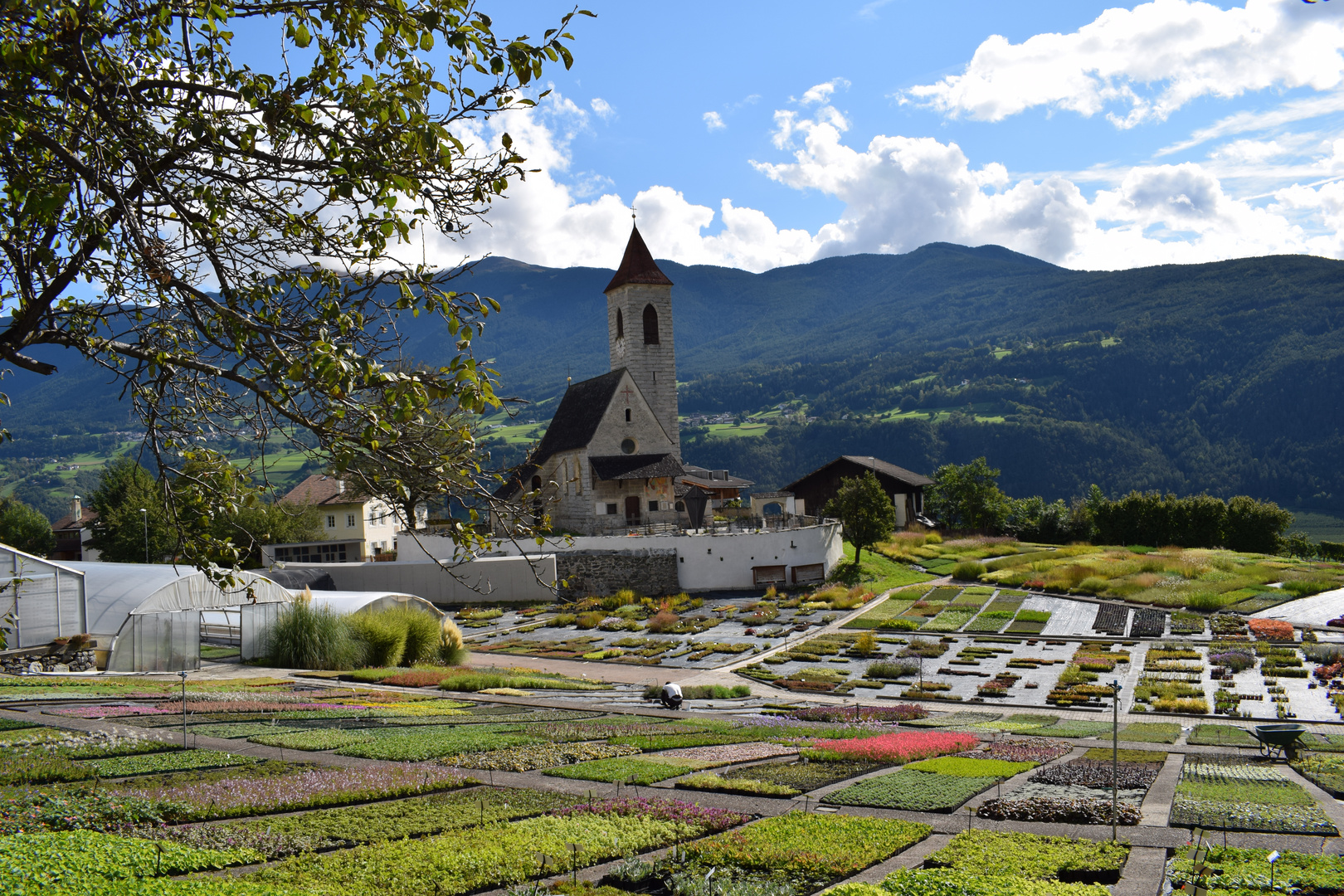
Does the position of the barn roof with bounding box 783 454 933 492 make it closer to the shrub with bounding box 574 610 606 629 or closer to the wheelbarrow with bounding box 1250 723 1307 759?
the shrub with bounding box 574 610 606 629

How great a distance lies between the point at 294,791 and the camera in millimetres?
12844

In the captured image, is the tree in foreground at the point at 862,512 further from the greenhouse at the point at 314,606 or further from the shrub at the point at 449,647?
the shrub at the point at 449,647

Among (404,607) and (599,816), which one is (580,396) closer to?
(404,607)

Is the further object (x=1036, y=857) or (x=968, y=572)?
(x=968, y=572)

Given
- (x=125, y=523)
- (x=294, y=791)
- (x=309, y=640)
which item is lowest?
(x=294, y=791)

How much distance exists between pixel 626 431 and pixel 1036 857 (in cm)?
4650

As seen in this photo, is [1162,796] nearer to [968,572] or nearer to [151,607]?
[151,607]

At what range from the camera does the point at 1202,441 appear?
166 m

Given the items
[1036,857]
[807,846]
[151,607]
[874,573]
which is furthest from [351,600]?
[874,573]

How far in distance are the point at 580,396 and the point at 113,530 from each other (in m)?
28.0

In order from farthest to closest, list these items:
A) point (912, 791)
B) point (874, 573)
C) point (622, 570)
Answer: point (874, 573) < point (622, 570) < point (912, 791)

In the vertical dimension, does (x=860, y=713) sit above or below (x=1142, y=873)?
below

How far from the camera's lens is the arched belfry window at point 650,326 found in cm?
6088

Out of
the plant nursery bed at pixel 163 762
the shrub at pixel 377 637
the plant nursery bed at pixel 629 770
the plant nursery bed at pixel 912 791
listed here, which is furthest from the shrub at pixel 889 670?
the plant nursery bed at pixel 163 762
